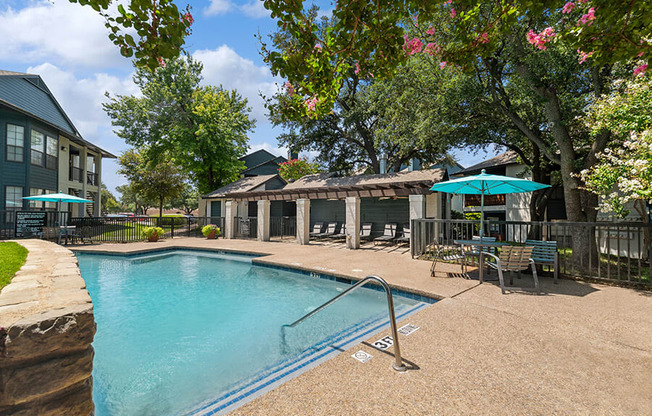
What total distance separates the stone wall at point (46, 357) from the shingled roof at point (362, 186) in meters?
10.6

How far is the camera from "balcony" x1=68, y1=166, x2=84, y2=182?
2005cm

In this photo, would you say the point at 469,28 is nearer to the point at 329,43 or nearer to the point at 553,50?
the point at 329,43

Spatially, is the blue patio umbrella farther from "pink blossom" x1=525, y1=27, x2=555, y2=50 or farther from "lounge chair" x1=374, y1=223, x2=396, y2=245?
"lounge chair" x1=374, y1=223, x2=396, y2=245

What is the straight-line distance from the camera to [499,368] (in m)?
2.80

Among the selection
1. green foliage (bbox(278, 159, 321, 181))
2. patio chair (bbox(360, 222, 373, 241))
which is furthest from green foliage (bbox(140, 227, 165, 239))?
green foliage (bbox(278, 159, 321, 181))

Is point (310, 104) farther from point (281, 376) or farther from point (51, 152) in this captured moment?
point (51, 152)

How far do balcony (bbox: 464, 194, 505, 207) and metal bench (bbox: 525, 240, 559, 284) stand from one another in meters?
15.8

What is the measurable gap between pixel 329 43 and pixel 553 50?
28.5ft

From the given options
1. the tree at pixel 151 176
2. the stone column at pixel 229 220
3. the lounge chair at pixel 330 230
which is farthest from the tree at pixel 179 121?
the lounge chair at pixel 330 230

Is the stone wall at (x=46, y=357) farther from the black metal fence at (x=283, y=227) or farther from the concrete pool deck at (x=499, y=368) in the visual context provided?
the black metal fence at (x=283, y=227)

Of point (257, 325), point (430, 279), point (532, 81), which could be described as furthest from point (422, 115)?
point (257, 325)

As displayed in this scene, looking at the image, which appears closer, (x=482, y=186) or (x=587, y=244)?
(x=482, y=186)

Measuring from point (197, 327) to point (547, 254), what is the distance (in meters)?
7.40

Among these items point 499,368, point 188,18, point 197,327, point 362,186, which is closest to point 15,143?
point 197,327
